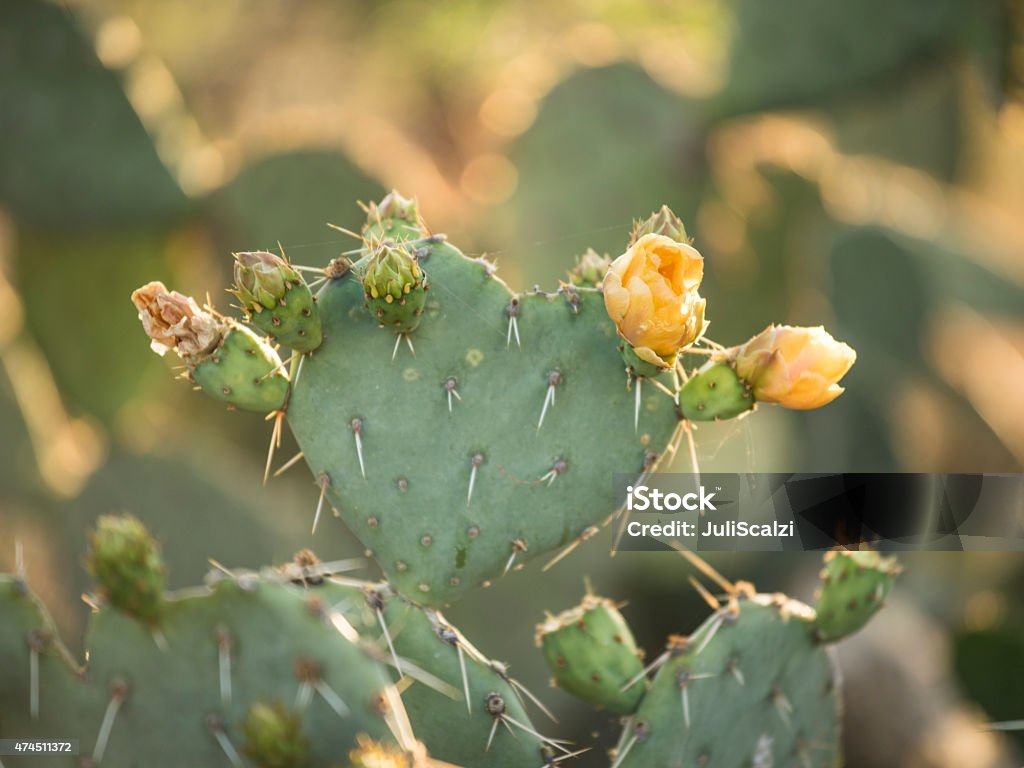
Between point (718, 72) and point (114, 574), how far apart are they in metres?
2.12

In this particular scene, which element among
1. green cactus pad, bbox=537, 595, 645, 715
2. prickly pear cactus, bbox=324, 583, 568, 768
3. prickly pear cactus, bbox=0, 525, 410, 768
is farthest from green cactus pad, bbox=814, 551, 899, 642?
prickly pear cactus, bbox=0, 525, 410, 768

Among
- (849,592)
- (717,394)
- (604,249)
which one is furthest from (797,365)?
(604,249)

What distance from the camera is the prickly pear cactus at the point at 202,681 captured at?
764 mm

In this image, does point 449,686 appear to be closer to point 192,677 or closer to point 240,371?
A: point 192,677

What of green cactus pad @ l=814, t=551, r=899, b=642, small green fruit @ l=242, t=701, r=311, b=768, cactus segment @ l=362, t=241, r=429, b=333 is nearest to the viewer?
small green fruit @ l=242, t=701, r=311, b=768

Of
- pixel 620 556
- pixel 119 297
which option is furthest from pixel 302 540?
pixel 119 297

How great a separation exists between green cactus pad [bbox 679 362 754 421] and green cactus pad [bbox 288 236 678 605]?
1.5 inches

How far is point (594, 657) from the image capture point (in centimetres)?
96

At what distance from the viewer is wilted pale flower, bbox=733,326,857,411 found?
87 cm

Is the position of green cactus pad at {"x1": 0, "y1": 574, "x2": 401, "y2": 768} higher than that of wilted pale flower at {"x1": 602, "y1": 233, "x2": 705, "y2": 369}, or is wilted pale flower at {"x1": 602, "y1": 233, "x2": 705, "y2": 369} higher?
wilted pale flower at {"x1": 602, "y1": 233, "x2": 705, "y2": 369}

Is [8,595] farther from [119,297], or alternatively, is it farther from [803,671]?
[119,297]

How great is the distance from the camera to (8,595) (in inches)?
32.7

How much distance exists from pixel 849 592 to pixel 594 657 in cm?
25

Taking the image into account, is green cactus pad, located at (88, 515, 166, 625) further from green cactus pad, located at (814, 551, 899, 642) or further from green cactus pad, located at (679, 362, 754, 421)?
green cactus pad, located at (814, 551, 899, 642)
